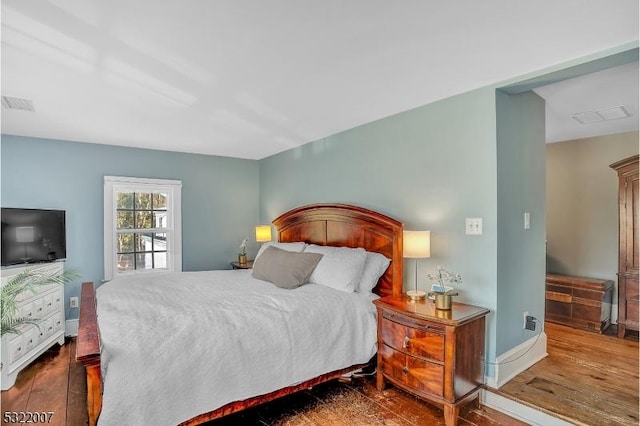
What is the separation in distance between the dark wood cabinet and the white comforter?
104 inches

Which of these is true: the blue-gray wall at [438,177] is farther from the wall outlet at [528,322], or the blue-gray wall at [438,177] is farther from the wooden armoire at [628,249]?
the wooden armoire at [628,249]

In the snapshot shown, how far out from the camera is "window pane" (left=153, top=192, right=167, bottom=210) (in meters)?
4.69

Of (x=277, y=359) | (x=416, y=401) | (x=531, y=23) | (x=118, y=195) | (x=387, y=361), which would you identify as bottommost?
(x=416, y=401)

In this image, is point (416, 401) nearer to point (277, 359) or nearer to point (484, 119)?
point (277, 359)

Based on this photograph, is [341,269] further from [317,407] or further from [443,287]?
[317,407]

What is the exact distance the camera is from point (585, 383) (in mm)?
2514

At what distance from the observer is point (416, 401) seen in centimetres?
249

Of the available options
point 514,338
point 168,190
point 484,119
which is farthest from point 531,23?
point 168,190

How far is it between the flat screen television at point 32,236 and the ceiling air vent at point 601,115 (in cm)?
550

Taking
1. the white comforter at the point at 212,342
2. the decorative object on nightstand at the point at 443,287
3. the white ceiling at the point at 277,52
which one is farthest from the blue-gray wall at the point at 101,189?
the decorative object on nightstand at the point at 443,287

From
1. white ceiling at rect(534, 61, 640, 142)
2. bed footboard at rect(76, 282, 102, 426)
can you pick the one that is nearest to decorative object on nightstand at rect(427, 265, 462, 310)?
white ceiling at rect(534, 61, 640, 142)

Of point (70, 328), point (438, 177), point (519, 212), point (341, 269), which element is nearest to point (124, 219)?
point (70, 328)

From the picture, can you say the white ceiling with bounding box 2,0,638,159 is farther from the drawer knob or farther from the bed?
the drawer knob

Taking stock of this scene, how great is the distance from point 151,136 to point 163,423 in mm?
3079
